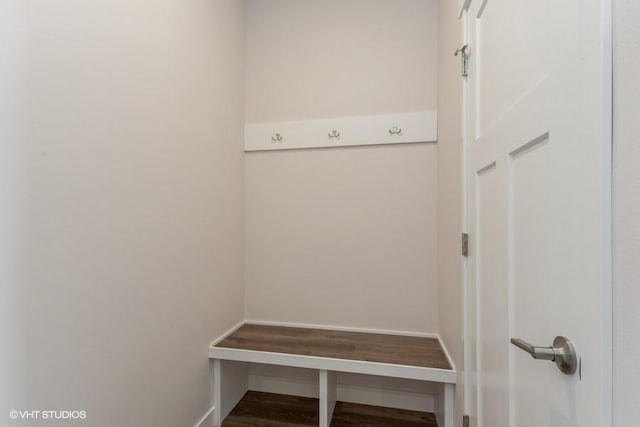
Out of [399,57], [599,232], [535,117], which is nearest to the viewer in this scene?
[599,232]

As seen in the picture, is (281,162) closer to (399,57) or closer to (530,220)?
(399,57)

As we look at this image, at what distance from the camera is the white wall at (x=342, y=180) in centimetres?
193

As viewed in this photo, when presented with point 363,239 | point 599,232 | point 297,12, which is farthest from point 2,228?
point 297,12

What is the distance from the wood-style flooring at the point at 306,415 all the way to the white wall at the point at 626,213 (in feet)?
5.37

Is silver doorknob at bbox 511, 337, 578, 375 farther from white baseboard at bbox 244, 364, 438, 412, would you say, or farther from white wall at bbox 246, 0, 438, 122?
white wall at bbox 246, 0, 438, 122

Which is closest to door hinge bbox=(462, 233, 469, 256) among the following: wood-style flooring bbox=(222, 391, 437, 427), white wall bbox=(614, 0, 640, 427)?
white wall bbox=(614, 0, 640, 427)

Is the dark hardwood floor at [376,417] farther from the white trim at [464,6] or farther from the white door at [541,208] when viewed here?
the white trim at [464,6]

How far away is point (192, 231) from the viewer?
5.19ft

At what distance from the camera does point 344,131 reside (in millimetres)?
2004

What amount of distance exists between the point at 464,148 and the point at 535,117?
615 mm

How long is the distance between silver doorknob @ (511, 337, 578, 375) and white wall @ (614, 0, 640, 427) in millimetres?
92

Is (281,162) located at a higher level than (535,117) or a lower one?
higher

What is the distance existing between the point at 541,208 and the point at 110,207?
1415 mm

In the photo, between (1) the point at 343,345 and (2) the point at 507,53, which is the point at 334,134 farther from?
(1) the point at 343,345
